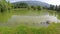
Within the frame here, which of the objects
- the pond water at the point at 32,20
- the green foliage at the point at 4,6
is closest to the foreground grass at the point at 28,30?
the pond water at the point at 32,20

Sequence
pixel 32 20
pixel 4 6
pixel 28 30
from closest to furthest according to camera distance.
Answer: pixel 28 30 → pixel 32 20 → pixel 4 6

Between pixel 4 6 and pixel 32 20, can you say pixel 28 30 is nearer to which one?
pixel 32 20

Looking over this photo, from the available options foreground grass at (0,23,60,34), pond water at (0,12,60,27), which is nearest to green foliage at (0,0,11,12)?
pond water at (0,12,60,27)

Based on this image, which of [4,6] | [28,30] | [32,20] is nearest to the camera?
[28,30]

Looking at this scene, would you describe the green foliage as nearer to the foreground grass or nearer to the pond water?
the pond water

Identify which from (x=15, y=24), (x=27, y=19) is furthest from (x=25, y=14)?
(x=15, y=24)

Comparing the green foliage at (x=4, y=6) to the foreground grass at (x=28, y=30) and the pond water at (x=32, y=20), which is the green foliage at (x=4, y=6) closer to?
the pond water at (x=32, y=20)

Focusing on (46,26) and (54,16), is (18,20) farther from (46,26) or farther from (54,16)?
(54,16)

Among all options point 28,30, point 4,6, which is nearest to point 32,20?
point 28,30
